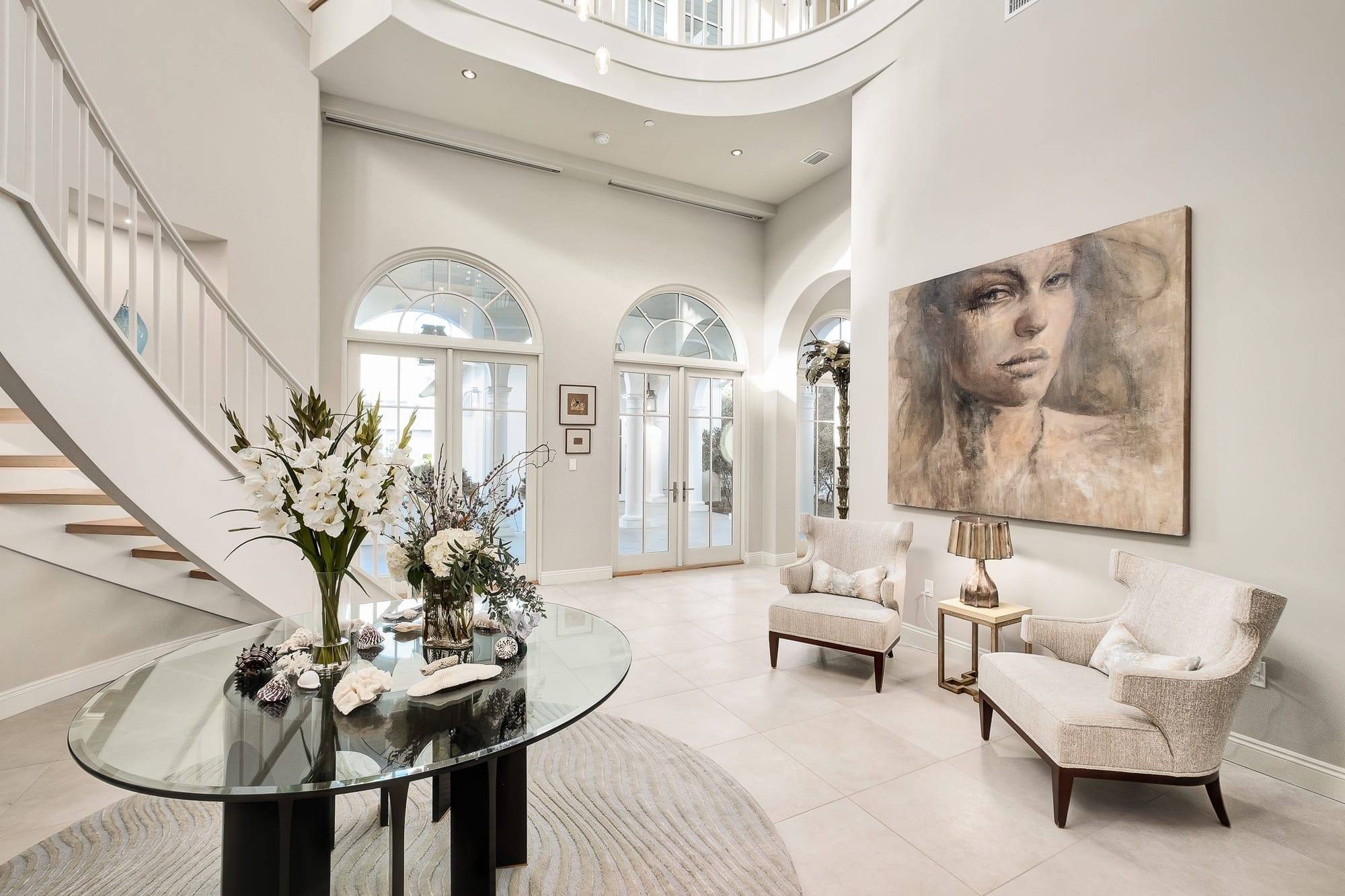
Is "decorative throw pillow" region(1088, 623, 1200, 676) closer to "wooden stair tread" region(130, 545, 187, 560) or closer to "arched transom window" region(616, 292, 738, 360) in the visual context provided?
"wooden stair tread" region(130, 545, 187, 560)

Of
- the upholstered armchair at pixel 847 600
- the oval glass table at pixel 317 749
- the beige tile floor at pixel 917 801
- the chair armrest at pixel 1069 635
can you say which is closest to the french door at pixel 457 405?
the beige tile floor at pixel 917 801

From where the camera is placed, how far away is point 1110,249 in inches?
117

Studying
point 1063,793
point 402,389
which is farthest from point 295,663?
point 402,389

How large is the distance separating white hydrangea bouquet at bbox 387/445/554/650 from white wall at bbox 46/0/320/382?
3.01 m

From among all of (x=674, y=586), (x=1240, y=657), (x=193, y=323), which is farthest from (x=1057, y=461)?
(x=193, y=323)

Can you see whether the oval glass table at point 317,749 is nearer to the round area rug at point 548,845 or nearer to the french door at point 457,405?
the round area rug at point 548,845

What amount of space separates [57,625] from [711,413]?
5.06 m

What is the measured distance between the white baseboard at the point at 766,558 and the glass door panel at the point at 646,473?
2.80ft

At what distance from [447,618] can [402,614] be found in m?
0.46

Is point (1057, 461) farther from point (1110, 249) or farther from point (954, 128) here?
point (954, 128)

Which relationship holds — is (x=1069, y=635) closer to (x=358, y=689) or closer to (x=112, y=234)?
(x=358, y=689)

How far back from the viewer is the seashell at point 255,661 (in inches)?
69.8

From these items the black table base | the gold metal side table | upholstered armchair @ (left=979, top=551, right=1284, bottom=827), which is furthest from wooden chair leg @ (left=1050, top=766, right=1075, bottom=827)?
the black table base

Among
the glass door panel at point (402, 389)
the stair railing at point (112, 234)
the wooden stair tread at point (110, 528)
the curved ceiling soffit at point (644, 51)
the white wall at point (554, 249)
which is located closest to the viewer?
the stair railing at point (112, 234)
